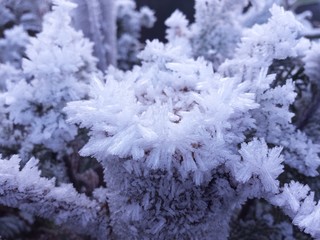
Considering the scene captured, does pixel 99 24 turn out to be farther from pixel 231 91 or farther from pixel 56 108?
pixel 231 91

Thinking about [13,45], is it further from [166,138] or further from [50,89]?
[166,138]

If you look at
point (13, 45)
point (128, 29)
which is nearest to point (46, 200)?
point (13, 45)

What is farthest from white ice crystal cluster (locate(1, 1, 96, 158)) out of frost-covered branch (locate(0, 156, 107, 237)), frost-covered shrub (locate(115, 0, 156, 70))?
frost-covered shrub (locate(115, 0, 156, 70))

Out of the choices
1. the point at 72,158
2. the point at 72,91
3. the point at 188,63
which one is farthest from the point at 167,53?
the point at 72,158

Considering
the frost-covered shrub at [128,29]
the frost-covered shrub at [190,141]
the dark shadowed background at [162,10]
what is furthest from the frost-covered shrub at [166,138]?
the dark shadowed background at [162,10]

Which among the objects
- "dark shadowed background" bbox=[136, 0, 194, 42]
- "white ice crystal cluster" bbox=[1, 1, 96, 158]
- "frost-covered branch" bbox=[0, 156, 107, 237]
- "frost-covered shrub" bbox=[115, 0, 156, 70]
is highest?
"dark shadowed background" bbox=[136, 0, 194, 42]

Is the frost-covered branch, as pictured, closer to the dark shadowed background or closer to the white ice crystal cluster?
the white ice crystal cluster

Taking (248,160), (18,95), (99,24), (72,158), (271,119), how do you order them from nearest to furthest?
1. (248,160)
2. (271,119)
3. (18,95)
4. (72,158)
5. (99,24)

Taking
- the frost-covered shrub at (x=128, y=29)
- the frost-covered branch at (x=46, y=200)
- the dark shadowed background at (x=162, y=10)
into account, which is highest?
the dark shadowed background at (x=162, y=10)

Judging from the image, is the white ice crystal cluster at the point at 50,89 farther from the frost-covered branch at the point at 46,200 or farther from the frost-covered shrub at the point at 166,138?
the frost-covered branch at the point at 46,200

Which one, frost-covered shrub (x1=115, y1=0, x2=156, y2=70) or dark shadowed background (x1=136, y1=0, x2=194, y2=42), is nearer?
frost-covered shrub (x1=115, y1=0, x2=156, y2=70)

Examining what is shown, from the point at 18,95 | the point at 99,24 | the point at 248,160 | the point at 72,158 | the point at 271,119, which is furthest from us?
the point at 99,24
